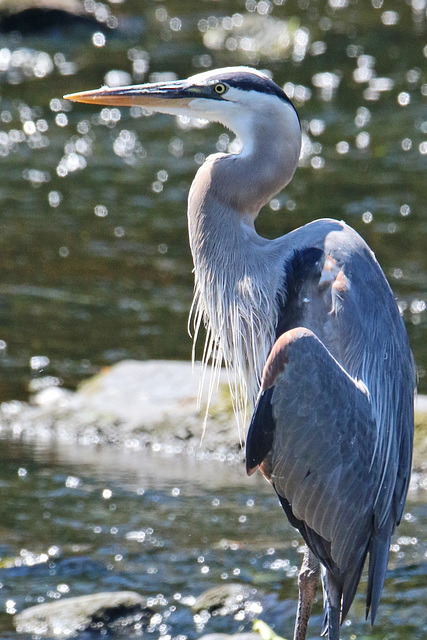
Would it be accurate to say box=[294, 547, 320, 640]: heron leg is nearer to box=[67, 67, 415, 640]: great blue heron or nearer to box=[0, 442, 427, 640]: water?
box=[67, 67, 415, 640]: great blue heron

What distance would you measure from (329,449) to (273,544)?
208 centimetres

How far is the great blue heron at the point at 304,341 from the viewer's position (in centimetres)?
402

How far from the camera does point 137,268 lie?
395 inches

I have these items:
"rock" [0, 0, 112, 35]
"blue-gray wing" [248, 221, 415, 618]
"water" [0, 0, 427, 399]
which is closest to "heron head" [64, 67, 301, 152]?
"blue-gray wing" [248, 221, 415, 618]

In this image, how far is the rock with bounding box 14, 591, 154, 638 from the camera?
16.7 feet

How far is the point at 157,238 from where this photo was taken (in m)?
10.6

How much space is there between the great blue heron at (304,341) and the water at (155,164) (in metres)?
3.62

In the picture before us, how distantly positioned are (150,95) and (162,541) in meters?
2.58

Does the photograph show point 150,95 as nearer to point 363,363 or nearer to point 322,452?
point 363,363

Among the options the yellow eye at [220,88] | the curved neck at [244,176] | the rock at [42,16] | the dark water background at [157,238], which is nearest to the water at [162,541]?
the dark water background at [157,238]

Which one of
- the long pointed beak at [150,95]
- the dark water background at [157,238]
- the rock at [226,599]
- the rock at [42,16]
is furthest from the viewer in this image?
the rock at [42,16]

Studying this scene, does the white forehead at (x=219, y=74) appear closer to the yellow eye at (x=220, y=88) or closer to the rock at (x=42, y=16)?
the yellow eye at (x=220, y=88)

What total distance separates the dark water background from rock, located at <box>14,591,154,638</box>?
0.32 ft

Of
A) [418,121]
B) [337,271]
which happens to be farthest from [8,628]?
[418,121]
